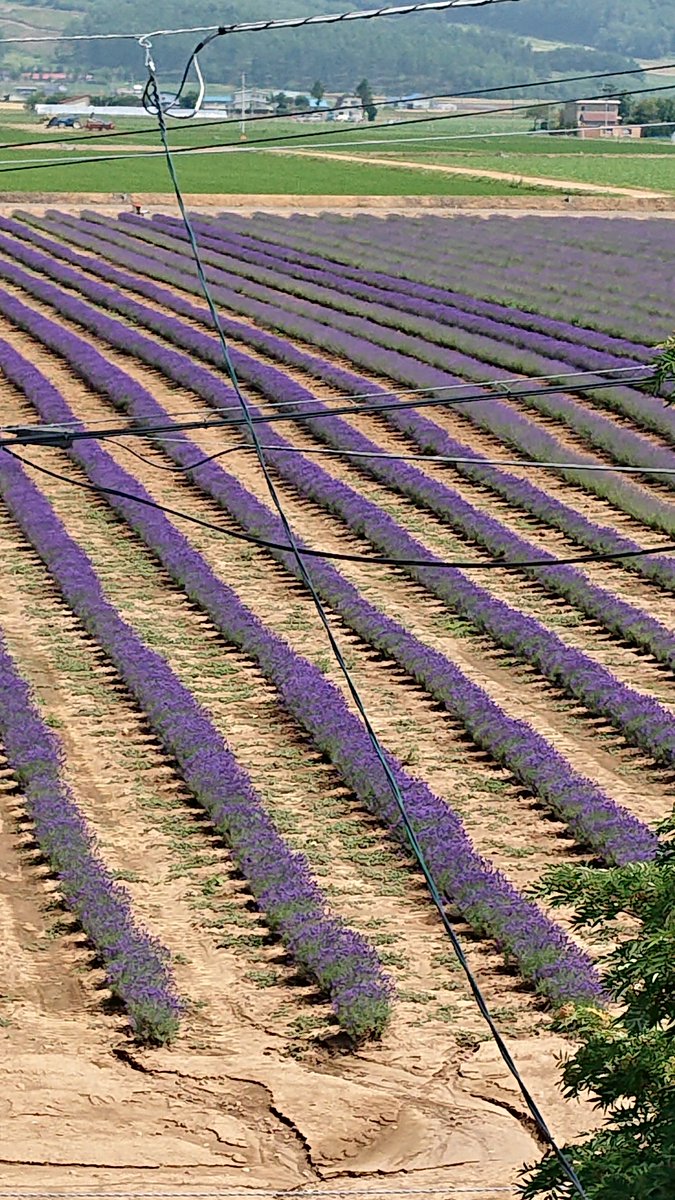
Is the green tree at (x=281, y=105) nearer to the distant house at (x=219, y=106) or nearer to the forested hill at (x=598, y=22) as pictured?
the distant house at (x=219, y=106)

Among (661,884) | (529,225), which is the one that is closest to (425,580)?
(661,884)

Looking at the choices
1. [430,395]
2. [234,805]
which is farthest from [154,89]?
[430,395]

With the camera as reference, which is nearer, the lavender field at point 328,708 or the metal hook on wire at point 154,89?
the metal hook on wire at point 154,89

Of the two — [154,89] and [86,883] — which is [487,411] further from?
[154,89]

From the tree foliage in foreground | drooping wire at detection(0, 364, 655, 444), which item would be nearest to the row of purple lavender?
drooping wire at detection(0, 364, 655, 444)

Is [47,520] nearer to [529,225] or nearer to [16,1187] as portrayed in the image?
[16,1187]

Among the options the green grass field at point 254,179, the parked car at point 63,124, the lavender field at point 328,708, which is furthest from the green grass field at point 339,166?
the lavender field at point 328,708
